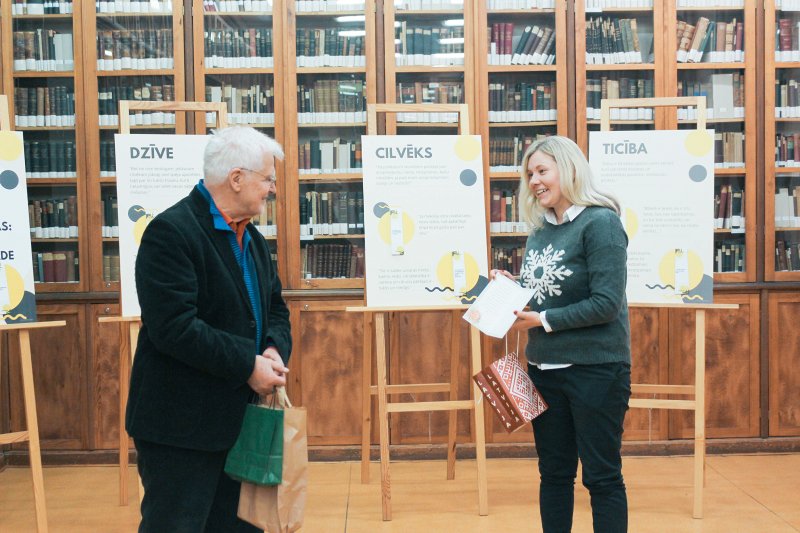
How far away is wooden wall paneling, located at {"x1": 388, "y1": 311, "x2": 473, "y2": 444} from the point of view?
489 cm

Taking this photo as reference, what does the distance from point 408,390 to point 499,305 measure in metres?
1.54

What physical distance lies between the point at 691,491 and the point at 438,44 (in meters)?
2.91

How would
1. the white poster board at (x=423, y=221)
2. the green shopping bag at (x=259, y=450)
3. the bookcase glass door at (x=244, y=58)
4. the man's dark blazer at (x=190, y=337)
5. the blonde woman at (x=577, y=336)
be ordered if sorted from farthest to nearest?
1. the bookcase glass door at (x=244, y=58)
2. the white poster board at (x=423, y=221)
3. the blonde woman at (x=577, y=336)
4. the green shopping bag at (x=259, y=450)
5. the man's dark blazer at (x=190, y=337)

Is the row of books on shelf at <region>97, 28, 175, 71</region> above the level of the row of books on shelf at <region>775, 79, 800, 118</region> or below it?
above

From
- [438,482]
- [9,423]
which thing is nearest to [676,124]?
[438,482]

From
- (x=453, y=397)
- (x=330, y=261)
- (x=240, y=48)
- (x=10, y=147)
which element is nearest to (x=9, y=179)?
(x=10, y=147)

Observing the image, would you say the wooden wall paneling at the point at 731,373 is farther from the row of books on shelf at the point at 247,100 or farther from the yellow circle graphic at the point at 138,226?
the yellow circle graphic at the point at 138,226

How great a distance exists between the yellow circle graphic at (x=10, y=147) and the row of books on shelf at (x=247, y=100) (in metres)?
1.45

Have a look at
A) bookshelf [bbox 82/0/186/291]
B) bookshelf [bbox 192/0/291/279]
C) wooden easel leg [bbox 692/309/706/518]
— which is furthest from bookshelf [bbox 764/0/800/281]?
bookshelf [bbox 82/0/186/291]

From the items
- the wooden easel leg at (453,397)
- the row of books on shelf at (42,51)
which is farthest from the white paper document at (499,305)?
the row of books on shelf at (42,51)

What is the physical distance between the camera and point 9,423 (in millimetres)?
4824

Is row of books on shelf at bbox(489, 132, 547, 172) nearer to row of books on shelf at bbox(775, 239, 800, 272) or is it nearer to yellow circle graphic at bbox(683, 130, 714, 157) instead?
yellow circle graphic at bbox(683, 130, 714, 157)

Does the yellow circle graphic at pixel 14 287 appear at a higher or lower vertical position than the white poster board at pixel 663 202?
lower

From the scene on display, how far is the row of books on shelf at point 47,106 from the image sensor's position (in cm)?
490
